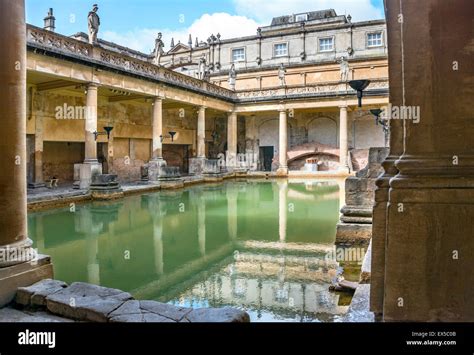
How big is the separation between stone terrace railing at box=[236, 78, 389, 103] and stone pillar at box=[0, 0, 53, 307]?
25726 millimetres

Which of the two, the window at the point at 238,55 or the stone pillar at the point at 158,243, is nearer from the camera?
the stone pillar at the point at 158,243

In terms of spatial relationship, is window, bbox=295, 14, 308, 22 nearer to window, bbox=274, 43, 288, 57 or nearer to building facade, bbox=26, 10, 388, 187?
building facade, bbox=26, 10, 388, 187

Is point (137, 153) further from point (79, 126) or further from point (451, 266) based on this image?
point (451, 266)

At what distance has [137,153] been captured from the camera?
25.0 m

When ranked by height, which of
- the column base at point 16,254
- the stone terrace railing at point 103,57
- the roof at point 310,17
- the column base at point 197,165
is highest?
the roof at point 310,17

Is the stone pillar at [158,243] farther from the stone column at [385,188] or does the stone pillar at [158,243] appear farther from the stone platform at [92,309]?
the stone column at [385,188]

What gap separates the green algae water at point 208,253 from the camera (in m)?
4.91

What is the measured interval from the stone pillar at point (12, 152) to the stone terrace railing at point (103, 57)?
36.8 ft

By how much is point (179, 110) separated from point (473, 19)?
88.8 feet

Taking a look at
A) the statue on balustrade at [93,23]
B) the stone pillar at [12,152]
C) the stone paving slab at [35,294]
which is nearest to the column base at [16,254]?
the stone pillar at [12,152]

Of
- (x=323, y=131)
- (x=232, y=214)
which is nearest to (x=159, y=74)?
(x=232, y=214)

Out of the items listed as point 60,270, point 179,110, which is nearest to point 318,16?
point 179,110

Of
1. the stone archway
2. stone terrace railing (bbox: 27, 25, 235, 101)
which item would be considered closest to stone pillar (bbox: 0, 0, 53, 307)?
stone terrace railing (bbox: 27, 25, 235, 101)

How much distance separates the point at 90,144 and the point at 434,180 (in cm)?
1570
